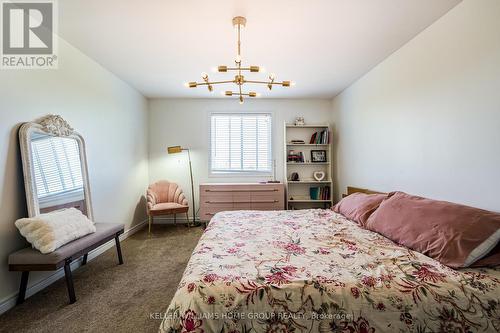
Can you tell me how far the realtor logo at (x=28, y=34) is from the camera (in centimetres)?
208

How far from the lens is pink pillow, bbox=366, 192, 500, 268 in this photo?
144cm

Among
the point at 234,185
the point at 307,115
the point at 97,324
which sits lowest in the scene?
the point at 97,324

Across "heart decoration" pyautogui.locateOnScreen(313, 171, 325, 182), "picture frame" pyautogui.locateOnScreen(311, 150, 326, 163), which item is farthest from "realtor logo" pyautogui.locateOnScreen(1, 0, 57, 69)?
"heart decoration" pyautogui.locateOnScreen(313, 171, 325, 182)

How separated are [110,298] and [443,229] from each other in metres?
2.69

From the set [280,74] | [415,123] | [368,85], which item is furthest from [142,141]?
[415,123]

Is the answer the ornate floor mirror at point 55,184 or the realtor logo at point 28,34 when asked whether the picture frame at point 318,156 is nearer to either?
the ornate floor mirror at point 55,184

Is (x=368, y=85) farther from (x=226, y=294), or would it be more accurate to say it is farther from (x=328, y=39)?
(x=226, y=294)

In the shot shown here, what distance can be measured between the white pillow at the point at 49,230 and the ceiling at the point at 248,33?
6.01ft

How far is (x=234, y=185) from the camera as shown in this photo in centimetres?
438

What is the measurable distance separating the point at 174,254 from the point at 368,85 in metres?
3.60

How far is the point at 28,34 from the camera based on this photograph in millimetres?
2316

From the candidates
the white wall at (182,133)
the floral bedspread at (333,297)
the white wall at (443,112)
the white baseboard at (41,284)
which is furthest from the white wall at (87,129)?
the white wall at (443,112)

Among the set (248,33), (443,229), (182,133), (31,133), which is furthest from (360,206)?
(182,133)

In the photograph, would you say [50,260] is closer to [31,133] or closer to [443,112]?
[31,133]
